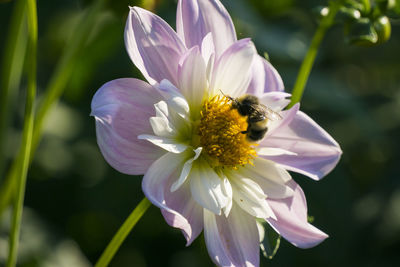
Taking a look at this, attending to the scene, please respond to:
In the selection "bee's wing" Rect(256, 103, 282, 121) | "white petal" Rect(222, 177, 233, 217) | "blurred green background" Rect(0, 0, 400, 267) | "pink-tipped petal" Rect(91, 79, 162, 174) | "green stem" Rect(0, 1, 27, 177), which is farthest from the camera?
"blurred green background" Rect(0, 0, 400, 267)

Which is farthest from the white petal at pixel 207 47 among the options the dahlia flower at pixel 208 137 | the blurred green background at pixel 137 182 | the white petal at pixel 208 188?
the blurred green background at pixel 137 182

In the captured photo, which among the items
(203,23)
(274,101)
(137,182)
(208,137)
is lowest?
(137,182)

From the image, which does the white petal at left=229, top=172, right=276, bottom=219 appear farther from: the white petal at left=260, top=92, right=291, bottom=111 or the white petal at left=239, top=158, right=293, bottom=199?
the white petal at left=260, top=92, right=291, bottom=111

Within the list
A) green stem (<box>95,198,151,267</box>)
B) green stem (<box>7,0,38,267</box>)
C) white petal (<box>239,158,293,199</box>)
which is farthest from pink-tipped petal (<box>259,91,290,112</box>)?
green stem (<box>7,0,38,267</box>)

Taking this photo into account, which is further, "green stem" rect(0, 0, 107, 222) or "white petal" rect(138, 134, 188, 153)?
"green stem" rect(0, 0, 107, 222)

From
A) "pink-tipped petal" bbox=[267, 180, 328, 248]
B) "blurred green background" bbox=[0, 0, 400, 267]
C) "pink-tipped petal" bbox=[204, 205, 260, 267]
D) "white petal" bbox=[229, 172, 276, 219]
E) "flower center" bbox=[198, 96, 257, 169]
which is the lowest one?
"blurred green background" bbox=[0, 0, 400, 267]

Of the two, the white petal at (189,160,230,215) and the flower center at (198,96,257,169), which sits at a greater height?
the flower center at (198,96,257,169)

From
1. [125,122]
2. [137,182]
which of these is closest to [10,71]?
[125,122]

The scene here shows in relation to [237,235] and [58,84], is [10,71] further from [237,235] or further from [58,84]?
[237,235]

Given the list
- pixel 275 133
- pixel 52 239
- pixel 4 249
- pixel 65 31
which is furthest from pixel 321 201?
pixel 65 31
